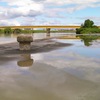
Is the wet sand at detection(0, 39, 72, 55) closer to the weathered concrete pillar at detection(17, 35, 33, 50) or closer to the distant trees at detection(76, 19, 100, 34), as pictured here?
the weathered concrete pillar at detection(17, 35, 33, 50)

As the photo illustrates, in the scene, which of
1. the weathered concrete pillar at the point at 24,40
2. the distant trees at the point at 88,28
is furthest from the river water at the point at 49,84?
the distant trees at the point at 88,28

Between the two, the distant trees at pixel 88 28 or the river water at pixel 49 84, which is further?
the distant trees at pixel 88 28

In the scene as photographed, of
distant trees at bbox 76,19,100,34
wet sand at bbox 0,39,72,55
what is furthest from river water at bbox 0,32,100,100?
distant trees at bbox 76,19,100,34

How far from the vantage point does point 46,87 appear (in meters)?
9.35

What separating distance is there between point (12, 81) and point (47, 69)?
3.38 meters

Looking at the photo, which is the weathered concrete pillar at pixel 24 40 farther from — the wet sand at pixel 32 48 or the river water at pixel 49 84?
the river water at pixel 49 84

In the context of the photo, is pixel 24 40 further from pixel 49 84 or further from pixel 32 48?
pixel 49 84

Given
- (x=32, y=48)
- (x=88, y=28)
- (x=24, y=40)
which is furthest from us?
(x=88, y=28)

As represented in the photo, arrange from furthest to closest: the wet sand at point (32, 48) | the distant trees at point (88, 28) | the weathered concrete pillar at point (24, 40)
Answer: the distant trees at point (88, 28)
the wet sand at point (32, 48)
the weathered concrete pillar at point (24, 40)

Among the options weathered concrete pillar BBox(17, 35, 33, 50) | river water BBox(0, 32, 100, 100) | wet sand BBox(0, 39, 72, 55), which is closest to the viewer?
river water BBox(0, 32, 100, 100)

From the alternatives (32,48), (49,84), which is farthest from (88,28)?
(49,84)

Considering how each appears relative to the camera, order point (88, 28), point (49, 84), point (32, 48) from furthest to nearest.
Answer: point (88, 28)
point (32, 48)
point (49, 84)

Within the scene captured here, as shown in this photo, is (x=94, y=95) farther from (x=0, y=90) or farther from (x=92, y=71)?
(x=92, y=71)

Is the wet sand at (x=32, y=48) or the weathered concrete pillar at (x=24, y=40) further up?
the weathered concrete pillar at (x=24, y=40)
